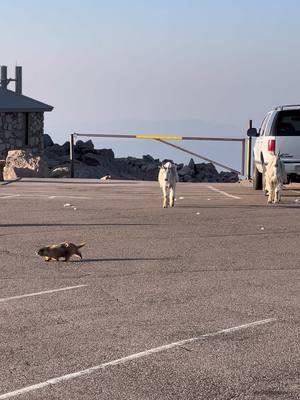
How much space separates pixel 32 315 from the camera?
30.1 feet

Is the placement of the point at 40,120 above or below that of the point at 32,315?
above

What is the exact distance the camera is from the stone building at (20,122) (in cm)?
4569

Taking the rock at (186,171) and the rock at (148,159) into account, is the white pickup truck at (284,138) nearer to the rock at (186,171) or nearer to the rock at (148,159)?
the rock at (186,171)

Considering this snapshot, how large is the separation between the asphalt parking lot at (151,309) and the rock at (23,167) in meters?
14.7

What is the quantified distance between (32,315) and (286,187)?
1932cm

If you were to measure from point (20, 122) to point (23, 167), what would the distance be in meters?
12.2

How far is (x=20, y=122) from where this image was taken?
46.2 metres

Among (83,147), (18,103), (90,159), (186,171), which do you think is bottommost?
(186,171)

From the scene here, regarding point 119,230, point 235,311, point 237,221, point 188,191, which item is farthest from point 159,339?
point 188,191

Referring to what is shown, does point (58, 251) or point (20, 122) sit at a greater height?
point (20, 122)

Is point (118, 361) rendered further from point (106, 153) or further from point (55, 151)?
point (55, 151)

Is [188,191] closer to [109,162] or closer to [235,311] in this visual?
[235,311]

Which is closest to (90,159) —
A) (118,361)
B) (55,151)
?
(55,151)

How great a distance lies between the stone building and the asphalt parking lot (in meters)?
27.4
